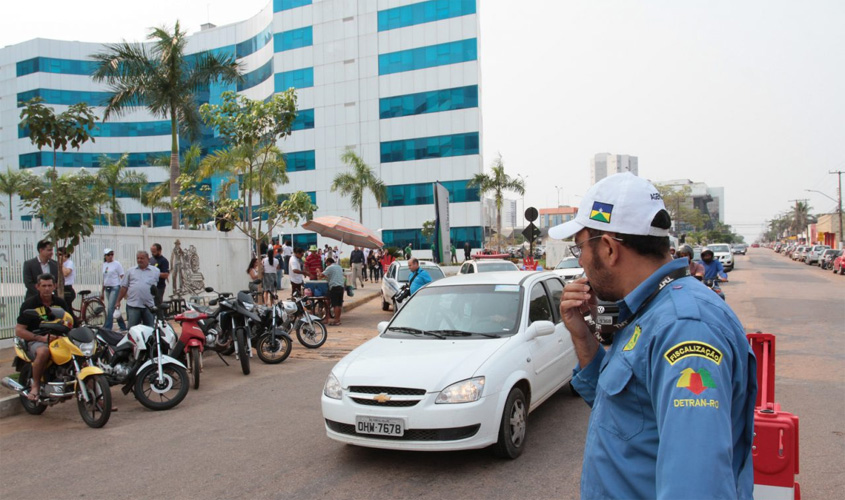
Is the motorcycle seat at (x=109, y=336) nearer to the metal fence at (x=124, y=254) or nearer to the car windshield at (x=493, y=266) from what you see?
the metal fence at (x=124, y=254)

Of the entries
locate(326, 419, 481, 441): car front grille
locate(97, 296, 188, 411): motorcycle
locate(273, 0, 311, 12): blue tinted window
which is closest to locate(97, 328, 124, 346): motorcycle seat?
locate(97, 296, 188, 411): motorcycle

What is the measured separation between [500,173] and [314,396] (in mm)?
37169

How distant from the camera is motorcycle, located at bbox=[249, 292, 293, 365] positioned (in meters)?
10.3

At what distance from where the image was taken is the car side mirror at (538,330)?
5836 mm

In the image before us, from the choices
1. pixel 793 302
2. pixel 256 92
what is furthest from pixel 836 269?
pixel 256 92

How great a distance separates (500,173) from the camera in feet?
143

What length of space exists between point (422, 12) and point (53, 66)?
4086 centimetres

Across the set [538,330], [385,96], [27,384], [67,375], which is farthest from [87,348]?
[385,96]

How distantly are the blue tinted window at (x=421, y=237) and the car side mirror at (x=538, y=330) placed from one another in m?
43.6

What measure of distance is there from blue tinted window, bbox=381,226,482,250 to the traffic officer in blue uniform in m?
47.8

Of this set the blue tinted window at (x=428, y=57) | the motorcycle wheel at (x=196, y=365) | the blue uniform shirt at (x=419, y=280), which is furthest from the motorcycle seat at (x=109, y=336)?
the blue tinted window at (x=428, y=57)

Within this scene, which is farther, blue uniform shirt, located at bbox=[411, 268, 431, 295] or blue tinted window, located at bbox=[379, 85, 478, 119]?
blue tinted window, located at bbox=[379, 85, 478, 119]

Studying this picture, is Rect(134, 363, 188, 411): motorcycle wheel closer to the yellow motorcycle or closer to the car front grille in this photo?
the yellow motorcycle

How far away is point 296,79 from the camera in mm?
54844
